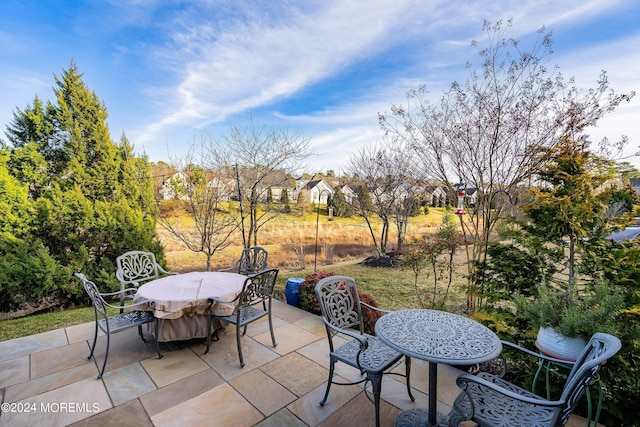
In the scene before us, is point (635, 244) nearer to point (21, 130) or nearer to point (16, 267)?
point (16, 267)

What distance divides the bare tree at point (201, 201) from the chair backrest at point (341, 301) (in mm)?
4477

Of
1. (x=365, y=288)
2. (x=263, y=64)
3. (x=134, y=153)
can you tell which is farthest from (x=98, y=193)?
(x=365, y=288)

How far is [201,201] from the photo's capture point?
611cm

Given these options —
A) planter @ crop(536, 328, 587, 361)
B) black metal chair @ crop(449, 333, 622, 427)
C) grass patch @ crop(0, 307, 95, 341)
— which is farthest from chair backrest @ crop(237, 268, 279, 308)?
grass patch @ crop(0, 307, 95, 341)

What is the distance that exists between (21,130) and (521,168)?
323 inches

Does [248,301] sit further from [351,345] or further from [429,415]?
[429,415]

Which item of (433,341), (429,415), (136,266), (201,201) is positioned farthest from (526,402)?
(201,201)

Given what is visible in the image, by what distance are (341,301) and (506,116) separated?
3.14 meters

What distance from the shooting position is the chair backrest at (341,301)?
224 cm

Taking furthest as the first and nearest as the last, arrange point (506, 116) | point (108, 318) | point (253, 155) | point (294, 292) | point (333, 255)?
1. point (333, 255)
2. point (253, 155)
3. point (294, 292)
4. point (506, 116)
5. point (108, 318)

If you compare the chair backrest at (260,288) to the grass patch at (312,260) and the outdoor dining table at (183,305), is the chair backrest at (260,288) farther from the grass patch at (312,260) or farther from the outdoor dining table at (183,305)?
the grass patch at (312,260)

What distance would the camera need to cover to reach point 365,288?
634cm

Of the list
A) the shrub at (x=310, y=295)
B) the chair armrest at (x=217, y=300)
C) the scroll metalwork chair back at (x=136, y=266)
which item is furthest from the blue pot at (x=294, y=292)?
the scroll metalwork chair back at (x=136, y=266)

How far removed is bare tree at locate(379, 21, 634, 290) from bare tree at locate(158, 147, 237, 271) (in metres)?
4.78
